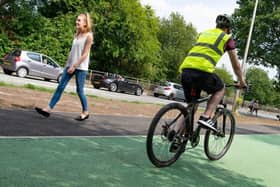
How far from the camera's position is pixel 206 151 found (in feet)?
17.3

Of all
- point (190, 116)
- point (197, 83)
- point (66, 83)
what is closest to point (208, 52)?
point (197, 83)

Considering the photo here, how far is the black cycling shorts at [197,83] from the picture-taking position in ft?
14.5

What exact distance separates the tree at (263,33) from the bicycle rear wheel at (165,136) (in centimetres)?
3170

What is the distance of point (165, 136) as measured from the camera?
4.40 m

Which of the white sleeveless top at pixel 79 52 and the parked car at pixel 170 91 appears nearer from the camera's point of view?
the white sleeveless top at pixel 79 52

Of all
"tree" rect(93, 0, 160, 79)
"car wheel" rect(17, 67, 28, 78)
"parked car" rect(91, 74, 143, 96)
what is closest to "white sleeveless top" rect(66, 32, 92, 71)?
"car wheel" rect(17, 67, 28, 78)

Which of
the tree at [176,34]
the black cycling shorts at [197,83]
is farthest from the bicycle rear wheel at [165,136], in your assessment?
the tree at [176,34]

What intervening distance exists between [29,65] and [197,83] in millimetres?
19545

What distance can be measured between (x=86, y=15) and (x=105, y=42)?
3451 cm

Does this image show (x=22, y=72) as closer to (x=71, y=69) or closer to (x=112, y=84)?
(x=112, y=84)

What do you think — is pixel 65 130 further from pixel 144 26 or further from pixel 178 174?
pixel 144 26

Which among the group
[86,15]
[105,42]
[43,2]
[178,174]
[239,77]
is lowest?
[178,174]

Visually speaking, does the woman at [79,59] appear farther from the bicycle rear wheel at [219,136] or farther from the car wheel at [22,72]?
the car wheel at [22,72]

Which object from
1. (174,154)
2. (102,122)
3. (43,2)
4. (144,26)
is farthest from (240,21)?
(174,154)
